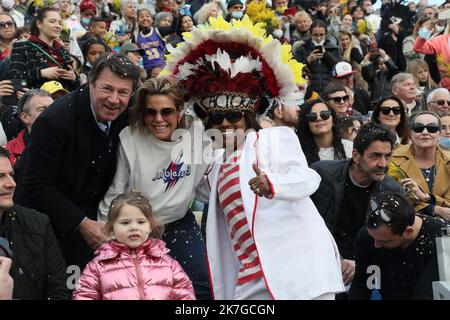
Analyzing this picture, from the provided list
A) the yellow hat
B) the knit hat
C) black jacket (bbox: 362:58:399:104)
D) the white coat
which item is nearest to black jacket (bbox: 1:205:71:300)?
the white coat

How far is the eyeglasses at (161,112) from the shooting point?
184 inches

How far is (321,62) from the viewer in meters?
11.2

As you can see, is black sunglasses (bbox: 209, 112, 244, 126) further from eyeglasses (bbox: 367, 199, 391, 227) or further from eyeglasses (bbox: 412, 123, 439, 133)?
eyeglasses (bbox: 412, 123, 439, 133)

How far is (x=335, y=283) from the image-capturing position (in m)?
4.11

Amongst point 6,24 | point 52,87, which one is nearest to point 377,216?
point 52,87

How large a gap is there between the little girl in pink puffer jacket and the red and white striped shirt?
30 cm

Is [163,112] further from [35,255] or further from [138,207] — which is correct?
[35,255]

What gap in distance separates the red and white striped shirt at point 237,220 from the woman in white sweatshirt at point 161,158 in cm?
44

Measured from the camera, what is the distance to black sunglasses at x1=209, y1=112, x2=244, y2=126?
14.4 feet

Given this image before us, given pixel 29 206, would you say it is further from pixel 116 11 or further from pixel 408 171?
pixel 116 11

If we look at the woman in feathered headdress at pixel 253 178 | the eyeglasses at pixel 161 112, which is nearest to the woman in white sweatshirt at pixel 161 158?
the eyeglasses at pixel 161 112

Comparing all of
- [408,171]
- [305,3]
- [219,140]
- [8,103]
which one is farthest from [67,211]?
[305,3]

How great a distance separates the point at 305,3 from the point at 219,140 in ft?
38.0

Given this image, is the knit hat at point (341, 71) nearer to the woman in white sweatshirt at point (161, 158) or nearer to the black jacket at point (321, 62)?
the black jacket at point (321, 62)
